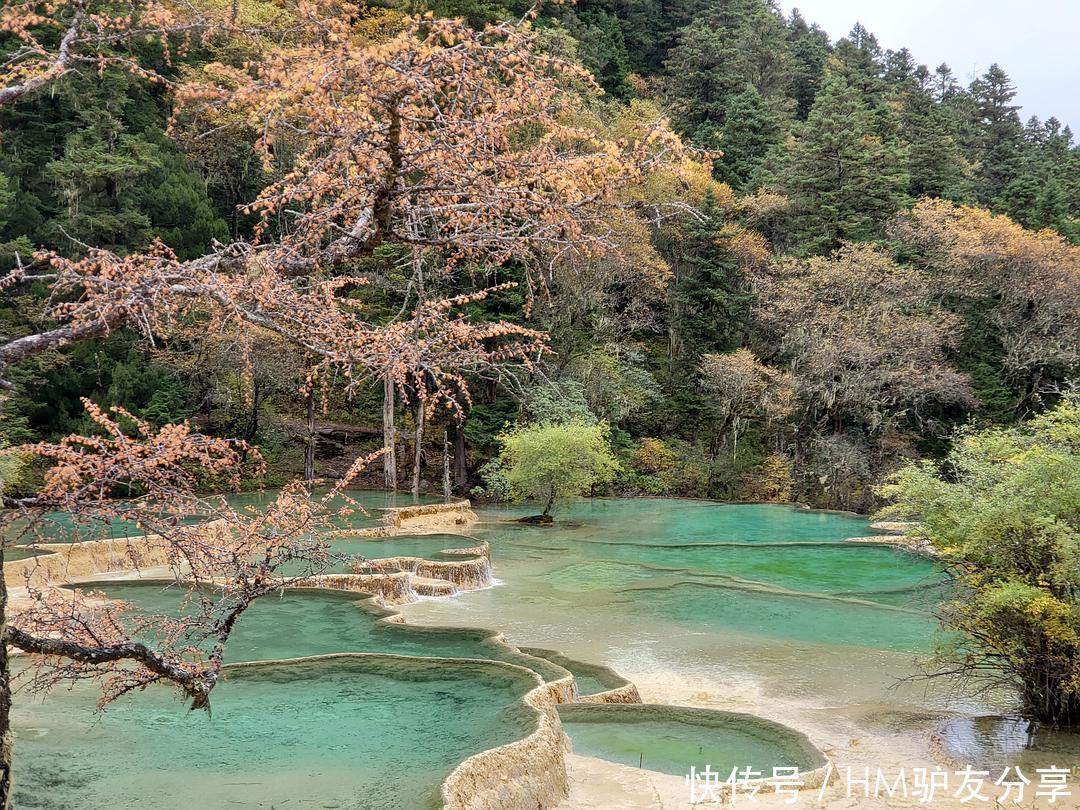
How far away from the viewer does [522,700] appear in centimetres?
784

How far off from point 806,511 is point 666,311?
1056 centimetres

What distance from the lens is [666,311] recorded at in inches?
1298

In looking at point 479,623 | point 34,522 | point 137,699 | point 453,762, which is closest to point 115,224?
point 479,623

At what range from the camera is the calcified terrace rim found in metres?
6.21

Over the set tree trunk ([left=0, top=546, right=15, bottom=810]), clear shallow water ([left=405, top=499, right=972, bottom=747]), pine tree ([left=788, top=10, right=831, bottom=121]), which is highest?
pine tree ([left=788, top=10, right=831, bottom=121])

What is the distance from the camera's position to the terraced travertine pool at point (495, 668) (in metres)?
6.49

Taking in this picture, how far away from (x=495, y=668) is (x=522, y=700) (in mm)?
1124

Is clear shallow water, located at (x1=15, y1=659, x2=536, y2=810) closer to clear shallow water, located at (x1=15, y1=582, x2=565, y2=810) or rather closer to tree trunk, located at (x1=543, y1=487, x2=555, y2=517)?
clear shallow water, located at (x1=15, y1=582, x2=565, y2=810)

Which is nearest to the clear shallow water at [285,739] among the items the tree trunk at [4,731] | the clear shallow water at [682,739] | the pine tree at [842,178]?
the clear shallow water at [682,739]

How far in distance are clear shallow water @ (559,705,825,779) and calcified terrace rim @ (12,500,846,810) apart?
6cm

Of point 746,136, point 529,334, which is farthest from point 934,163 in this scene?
point 529,334

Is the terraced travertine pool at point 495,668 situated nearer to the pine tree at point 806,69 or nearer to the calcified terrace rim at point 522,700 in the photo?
the calcified terrace rim at point 522,700

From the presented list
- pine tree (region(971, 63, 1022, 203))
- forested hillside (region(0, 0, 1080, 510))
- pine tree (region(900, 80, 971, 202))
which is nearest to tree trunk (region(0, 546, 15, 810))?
forested hillside (region(0, 0, 1080, 510))

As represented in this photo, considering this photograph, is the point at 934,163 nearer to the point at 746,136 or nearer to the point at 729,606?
the point at 746,136
